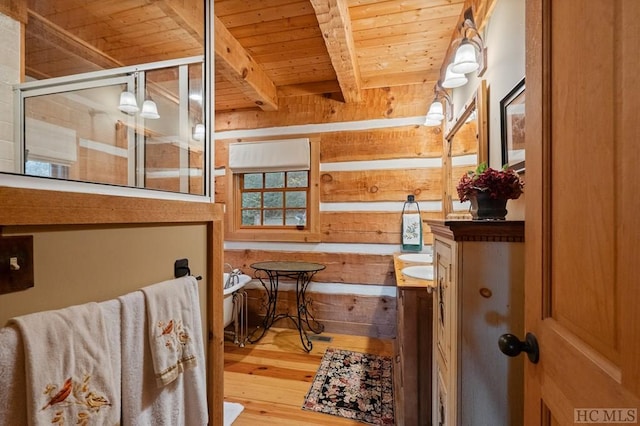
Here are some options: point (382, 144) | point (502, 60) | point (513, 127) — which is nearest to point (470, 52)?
point (502, 60)

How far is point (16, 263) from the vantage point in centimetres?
57

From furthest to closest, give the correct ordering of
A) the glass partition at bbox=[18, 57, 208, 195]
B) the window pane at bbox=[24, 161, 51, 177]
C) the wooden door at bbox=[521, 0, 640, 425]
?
the glass partition at bbox=[18, 57, 208, 195], the window pane at bbox=[24, 161, 51, 177], the wooden door at bbox=[521, 0, 640, 425]

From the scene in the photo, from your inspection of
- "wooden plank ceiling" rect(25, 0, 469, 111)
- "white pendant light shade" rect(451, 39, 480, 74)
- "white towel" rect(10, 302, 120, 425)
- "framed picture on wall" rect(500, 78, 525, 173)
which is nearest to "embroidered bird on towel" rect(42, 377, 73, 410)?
"white towel" rect(10, 302, 120, 425)

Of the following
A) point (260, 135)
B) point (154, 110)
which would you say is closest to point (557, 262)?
point (154, 110)

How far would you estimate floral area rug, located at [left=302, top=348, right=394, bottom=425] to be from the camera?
5.82ft

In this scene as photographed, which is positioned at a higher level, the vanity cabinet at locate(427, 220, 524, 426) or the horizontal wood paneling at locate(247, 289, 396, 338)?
the vanity cabinet at locate(427, 220, 524, 426)

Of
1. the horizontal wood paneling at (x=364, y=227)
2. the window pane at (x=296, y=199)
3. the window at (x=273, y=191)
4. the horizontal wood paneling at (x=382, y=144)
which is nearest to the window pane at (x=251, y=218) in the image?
the window at (x=273, y=191)

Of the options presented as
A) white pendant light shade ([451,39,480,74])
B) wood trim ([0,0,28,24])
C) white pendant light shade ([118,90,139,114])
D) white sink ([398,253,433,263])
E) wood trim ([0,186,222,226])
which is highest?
white pendant light shade ([451,39,480,74])

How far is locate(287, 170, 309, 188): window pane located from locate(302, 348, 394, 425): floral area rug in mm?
1757

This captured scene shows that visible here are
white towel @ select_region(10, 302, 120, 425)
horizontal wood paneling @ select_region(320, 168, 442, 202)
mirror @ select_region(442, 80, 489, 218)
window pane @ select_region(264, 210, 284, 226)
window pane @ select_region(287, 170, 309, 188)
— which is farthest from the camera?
window pane @ select_region(264, 210, 284, 226)

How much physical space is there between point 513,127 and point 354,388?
77.4 inches

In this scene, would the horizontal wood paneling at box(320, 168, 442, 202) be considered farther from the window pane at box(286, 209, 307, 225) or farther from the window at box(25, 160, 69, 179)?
the window at box(25, 160, 69, 179)

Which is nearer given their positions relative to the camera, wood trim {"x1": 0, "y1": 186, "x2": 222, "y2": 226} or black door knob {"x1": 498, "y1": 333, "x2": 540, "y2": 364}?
wood trim {"x1": 0, "y1": 186, "x2": 222, "y2": 226}

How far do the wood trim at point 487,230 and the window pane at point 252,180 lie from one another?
2658mm
